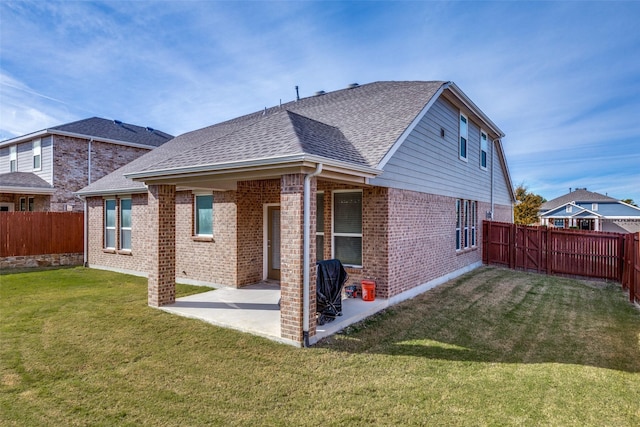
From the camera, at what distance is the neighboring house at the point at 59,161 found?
17.2m

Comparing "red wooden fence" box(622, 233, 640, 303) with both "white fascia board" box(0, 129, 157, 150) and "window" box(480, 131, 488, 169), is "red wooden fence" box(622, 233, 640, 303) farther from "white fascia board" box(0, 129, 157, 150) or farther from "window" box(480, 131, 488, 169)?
"white fascia board" box(0, 129, 157, 150)

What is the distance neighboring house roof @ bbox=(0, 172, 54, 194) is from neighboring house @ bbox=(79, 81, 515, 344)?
15.2 ft

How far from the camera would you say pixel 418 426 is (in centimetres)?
338

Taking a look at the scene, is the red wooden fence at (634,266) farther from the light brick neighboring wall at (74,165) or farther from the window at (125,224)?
the light brick neighboring wall at (74,165)

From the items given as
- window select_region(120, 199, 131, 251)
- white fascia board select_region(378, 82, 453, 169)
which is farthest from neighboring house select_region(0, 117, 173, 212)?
white fascia board select_region(378, 82, 453, 169)

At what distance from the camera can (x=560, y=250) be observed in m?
12.7

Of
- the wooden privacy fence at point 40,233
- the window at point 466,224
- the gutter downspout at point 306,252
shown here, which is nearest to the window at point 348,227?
the gutter downspout at point 306,252

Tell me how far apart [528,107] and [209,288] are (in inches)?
914

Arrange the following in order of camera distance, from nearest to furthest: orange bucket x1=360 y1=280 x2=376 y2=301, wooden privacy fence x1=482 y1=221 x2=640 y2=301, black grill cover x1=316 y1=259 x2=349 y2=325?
1. black grill cover x1=316 y1=259 x2=349 y2=325
2. orange bucket x1=360 y1=280 x2=376 y2=301
3. wooden privacy fence x1=482 y1=221 x2=640 y2=301

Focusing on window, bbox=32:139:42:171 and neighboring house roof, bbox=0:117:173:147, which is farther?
window, bbox=32:139:42:171

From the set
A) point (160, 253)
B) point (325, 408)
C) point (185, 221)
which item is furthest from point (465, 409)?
point (185, 221)

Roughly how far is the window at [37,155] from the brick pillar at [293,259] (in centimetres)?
1909

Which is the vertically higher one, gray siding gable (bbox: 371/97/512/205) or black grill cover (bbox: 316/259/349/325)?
gray siding gable (bbox: 371/97/512/205)

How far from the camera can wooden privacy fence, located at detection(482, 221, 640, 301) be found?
11.4 m
